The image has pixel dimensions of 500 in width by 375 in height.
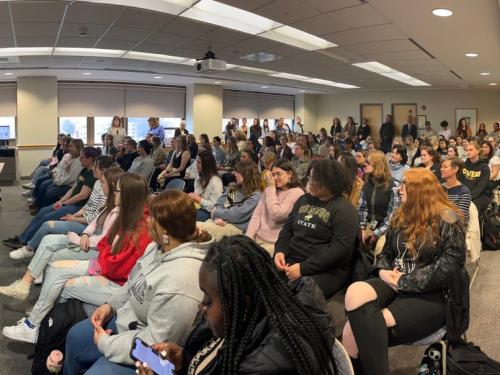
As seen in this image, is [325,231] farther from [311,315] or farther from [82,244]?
[82,244]

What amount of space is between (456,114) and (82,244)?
14.0 metres

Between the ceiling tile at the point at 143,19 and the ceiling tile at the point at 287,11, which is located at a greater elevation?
the ceiling tile at the point at 143,19

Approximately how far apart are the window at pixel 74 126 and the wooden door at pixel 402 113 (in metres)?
10.4

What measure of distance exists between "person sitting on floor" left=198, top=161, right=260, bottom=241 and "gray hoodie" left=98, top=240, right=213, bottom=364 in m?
1.53

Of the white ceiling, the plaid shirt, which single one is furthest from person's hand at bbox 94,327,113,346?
the white ceiling

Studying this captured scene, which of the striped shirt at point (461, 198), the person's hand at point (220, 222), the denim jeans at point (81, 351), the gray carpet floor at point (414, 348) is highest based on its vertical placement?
the striped shirt at point (461, 198)

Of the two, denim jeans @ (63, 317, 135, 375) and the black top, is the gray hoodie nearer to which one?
denim jeans @ (63, 317, 135, 375)

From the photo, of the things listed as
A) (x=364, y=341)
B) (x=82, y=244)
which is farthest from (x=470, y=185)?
(x=82, y=244)

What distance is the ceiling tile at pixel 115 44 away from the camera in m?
6.30

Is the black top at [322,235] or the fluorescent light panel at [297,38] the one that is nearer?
the black top at [322,235]

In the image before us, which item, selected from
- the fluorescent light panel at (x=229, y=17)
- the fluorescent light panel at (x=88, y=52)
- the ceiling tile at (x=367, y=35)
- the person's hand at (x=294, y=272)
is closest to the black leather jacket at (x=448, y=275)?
the person's hand at (x=294, y=272)

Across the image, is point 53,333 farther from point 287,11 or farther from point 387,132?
point 387,132

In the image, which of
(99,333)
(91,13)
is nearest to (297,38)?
(91,13)

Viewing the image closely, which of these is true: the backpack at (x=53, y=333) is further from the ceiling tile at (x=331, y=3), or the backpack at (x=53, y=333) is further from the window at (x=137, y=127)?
the window at (x=137, y=127)
